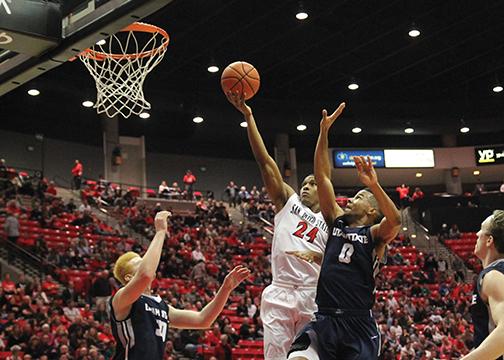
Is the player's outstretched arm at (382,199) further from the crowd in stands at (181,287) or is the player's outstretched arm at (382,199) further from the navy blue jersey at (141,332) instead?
the crowd in stands at (181,287)

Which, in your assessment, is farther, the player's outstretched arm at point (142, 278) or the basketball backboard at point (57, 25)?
the basketball backboard at point (57, 25)

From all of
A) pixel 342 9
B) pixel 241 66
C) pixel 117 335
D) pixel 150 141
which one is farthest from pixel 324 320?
pixel 150 141

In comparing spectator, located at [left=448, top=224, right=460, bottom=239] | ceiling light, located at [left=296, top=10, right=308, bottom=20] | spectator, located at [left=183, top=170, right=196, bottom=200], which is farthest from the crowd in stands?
ceiling light, located at [left=296, top=10, right=308, bottom=20]

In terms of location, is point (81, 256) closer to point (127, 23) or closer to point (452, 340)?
point (452, 340)

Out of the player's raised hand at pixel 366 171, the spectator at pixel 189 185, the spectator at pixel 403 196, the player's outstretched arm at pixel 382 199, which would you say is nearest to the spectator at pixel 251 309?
the spectator at pixel 189 185

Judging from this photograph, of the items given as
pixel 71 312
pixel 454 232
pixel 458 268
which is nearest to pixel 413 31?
pixel 458 268

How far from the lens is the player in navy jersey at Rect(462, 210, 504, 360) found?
3627 millimetres

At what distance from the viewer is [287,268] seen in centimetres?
556

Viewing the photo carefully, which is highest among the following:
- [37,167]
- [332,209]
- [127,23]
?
[37,167]

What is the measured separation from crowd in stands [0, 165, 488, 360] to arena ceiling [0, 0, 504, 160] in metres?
3.60

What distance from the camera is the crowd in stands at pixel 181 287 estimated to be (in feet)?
44.8

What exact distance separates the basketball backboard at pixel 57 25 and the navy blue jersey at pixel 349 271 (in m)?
1.90

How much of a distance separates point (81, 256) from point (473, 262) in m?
14.2

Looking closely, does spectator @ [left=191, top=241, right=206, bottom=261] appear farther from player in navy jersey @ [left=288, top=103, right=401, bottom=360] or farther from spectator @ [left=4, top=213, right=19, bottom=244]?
player in navy jersey @ [left=288, top=103, right=401, bottom=360]
